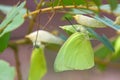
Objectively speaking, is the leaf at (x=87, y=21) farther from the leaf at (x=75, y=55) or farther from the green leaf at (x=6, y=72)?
the green leaf at (x=6, y=72)

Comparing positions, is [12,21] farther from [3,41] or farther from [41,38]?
[41,38]

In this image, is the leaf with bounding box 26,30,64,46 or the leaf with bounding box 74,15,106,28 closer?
the leaf with bounding box 74,15,106,28

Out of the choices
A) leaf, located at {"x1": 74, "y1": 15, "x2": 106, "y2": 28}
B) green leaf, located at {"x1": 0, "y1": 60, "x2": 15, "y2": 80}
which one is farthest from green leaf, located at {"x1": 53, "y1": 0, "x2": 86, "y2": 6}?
green leaf, located at {"x1": 0, "y1": 60, "x2": 15, "y2": 80}

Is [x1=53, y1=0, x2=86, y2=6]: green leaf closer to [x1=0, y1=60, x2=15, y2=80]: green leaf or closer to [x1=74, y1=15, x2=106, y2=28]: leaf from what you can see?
[x1=74, y1=15, x2=106, y2=28]: leaf

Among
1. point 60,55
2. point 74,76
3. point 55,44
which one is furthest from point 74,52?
point 74,76

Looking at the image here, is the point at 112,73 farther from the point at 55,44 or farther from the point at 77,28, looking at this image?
the point at 77,28

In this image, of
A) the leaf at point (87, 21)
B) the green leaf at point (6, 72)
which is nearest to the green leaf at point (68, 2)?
the leaf at point (87, 21)
